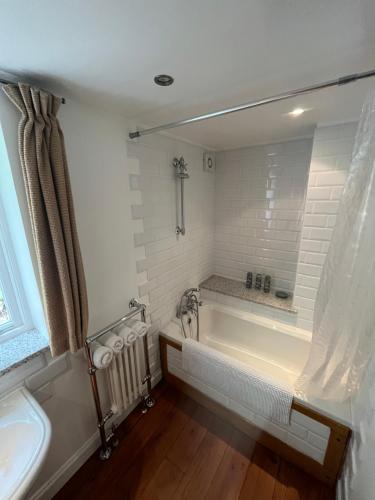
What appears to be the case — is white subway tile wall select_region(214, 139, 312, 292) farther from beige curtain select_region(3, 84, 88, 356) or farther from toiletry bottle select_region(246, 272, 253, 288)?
beige curtain select_region(3, 84, 88, 356)

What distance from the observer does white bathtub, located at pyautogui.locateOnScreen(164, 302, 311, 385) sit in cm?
179

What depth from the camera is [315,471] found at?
1202 millimetres

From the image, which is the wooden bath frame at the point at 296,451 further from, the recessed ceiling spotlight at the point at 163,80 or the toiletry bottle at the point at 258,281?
the recessed ceiling spotlight at the point at 163,80

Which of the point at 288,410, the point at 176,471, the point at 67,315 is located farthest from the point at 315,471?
the point at 67,315

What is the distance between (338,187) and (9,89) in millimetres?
1886

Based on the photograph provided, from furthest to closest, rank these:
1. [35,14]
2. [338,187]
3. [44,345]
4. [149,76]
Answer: [338,187] < [44,345] < [149,76] < [35,14]

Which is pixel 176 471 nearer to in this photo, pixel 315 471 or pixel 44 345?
pixel 315 471

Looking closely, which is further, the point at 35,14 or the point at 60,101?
the point at 60,101

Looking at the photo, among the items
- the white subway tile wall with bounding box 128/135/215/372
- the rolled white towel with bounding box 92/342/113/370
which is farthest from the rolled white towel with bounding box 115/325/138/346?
the white subway tile wall with bounding box 128/135/215/372

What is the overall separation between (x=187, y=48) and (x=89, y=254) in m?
1.02

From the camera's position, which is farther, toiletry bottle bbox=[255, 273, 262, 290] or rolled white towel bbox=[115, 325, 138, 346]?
toiletry bottle bbox=[255, 273, 262, 290]

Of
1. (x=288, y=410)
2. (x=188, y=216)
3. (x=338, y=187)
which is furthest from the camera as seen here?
(x=188, y=216)

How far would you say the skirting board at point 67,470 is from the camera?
3.64ft

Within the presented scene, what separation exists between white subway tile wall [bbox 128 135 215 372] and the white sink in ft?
2.71
